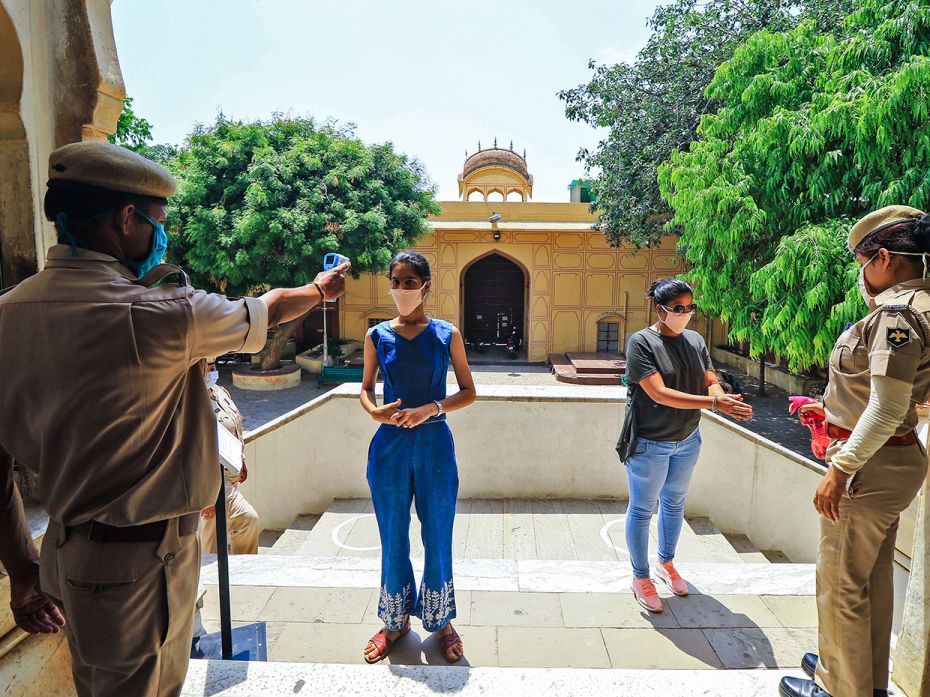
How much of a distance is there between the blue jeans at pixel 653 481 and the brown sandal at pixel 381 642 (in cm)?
119

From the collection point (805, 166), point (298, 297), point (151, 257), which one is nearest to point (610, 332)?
point (805, 166)

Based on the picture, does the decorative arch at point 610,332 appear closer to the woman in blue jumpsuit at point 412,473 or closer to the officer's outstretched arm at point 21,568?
the woman in blue jumpsuit at point 412,473

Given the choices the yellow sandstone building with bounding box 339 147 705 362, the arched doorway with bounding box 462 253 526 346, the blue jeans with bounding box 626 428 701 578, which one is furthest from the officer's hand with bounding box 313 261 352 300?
the arched doorway with bounding box 462 253 526 346

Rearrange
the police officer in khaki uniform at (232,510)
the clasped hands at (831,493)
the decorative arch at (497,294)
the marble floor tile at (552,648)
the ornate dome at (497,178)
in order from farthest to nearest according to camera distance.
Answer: the ornate dome at (497,178)
the decorative arch at (497,294)
the police officer in khaki uniform at (232,510)
the marble floor tile at (552,648)
the clasped hands at (831,493)

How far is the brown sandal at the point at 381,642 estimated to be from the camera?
234 cm

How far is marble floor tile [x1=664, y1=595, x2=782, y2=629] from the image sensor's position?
8.81 feet

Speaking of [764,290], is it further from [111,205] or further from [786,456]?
[111,205]

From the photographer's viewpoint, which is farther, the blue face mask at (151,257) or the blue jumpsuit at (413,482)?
the blue jumpsuit at (413,482)

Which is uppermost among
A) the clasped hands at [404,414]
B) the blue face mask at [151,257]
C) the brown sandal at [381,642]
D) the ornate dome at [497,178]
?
the ornate dome at [497,178]

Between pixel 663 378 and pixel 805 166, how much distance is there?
19.6 feet

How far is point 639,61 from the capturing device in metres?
12.7

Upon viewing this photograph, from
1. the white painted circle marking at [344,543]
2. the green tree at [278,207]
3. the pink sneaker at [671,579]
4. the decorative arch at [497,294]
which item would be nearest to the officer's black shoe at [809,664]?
the pink sneaker at [671,579]

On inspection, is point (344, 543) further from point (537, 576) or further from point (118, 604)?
point (118, 604)

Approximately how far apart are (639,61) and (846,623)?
44.1 ft
